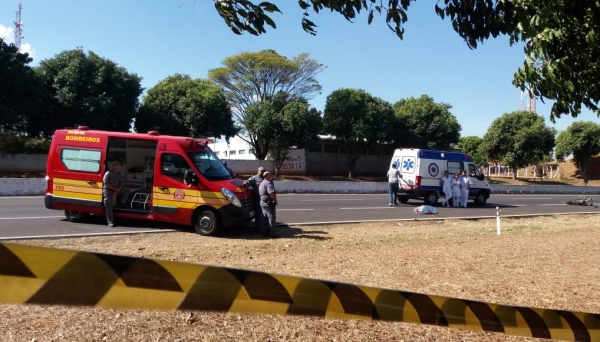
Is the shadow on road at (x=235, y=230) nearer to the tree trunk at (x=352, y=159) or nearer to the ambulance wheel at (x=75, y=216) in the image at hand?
the ambulance wheel at (x=75, y=216)

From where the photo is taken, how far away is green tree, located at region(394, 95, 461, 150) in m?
45.0

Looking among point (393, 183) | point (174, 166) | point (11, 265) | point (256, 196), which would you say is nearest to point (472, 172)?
point (393, 183)

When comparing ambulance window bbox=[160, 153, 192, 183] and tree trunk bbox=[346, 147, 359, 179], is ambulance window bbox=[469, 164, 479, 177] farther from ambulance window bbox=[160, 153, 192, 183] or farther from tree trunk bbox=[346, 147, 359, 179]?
tree trunk bbox=[346, 147, 359, 179]

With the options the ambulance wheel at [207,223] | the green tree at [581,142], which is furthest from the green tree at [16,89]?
the green tree at [581,142]

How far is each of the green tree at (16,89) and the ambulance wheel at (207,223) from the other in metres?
23.7

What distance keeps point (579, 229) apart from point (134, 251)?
12221 mm

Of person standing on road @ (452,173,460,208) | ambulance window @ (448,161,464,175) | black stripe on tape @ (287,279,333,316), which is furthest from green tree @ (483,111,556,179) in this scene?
black stripe on tape @ (287,279,333,316)

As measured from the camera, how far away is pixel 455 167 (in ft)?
69.5

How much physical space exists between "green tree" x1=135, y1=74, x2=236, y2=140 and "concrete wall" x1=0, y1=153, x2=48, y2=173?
24.4 feet

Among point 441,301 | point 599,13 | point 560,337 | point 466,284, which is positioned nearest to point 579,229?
point 466,284

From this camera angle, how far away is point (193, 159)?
1057cm

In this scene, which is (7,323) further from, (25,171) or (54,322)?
(25,171)

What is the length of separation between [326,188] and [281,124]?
10364 millimetres

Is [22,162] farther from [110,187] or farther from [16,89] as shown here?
[110,187]
